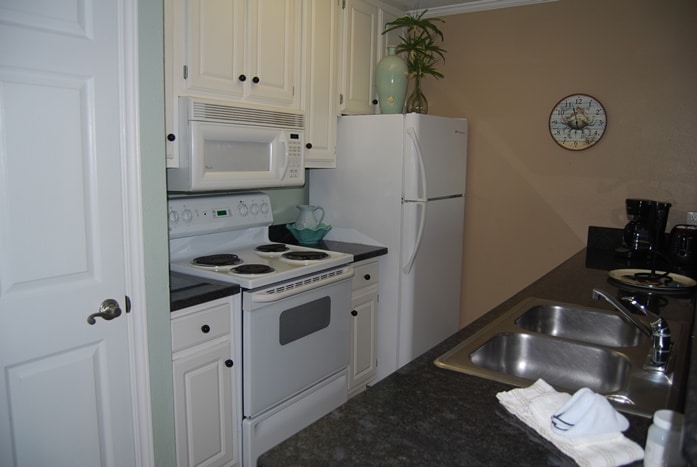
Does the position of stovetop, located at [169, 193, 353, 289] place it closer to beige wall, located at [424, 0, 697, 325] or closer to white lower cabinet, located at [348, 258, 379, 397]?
white lower cabinet, located at [348, 258, 379, 397]

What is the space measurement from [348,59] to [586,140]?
60.8 inches

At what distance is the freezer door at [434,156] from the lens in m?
3.07

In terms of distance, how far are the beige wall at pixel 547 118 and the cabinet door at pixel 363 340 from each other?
1.02 metres

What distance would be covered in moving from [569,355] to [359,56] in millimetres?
2330

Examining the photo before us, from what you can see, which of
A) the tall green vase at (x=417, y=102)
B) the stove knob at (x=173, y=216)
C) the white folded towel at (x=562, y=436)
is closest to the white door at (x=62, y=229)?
the stove knob at (x=173, y=216)

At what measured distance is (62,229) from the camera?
1.63m

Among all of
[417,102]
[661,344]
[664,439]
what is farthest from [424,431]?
[417,102]

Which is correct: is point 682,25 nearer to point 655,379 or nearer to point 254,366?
point 655,379

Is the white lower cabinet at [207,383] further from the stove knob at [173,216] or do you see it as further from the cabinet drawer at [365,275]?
the cabinet drawer at [365,275]

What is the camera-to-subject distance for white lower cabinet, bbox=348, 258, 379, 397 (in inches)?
120

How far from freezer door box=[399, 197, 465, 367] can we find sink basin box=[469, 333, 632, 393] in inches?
60.0

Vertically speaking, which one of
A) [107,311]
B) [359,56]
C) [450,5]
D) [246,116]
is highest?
[450,5]

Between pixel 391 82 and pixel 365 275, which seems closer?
pixel 365 275

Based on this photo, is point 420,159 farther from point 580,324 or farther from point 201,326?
point 201,326
